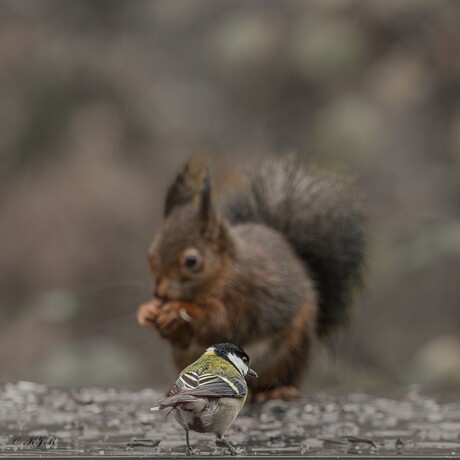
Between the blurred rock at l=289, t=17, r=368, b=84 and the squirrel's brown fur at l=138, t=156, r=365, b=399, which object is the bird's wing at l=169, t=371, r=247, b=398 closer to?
the squirrel's brown fur at l=138, t=156, r=365, b=399

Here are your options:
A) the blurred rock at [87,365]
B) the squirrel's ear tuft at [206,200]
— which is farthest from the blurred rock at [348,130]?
the squirrel's ear tuft at [206,200]

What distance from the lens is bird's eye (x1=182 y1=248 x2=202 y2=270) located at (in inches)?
114

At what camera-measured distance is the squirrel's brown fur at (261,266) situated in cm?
290

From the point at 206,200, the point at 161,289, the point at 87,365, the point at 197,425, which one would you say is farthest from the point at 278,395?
the point at 87,365

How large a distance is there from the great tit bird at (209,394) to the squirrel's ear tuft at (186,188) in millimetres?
1131

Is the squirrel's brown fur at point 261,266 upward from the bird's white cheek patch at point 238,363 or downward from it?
upward

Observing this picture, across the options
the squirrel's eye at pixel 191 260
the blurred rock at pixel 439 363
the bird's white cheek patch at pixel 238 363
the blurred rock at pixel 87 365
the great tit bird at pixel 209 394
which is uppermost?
the blurred rock at pixel 87 365

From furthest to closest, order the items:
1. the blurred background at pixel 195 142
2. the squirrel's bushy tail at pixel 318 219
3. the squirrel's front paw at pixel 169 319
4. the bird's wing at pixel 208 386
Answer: the blurred background at pixel 195 142 < the squirrel's bushy tail at pixel 318 219 < the squirrel's front paw at pixel 169 319 < the bird's wing at pixel 208 386

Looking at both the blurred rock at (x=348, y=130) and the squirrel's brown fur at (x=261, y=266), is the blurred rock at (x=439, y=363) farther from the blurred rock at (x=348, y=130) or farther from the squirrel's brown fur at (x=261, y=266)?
the squirrel's brown fur at (x=261, y=266)

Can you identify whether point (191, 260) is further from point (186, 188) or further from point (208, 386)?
point (208, 386)

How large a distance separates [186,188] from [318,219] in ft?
2.07

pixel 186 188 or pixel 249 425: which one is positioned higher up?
pixel 186 188

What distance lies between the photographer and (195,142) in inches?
256

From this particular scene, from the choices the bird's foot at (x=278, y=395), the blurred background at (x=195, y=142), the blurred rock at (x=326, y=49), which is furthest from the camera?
the blurred rock at (x=326, y=49)
